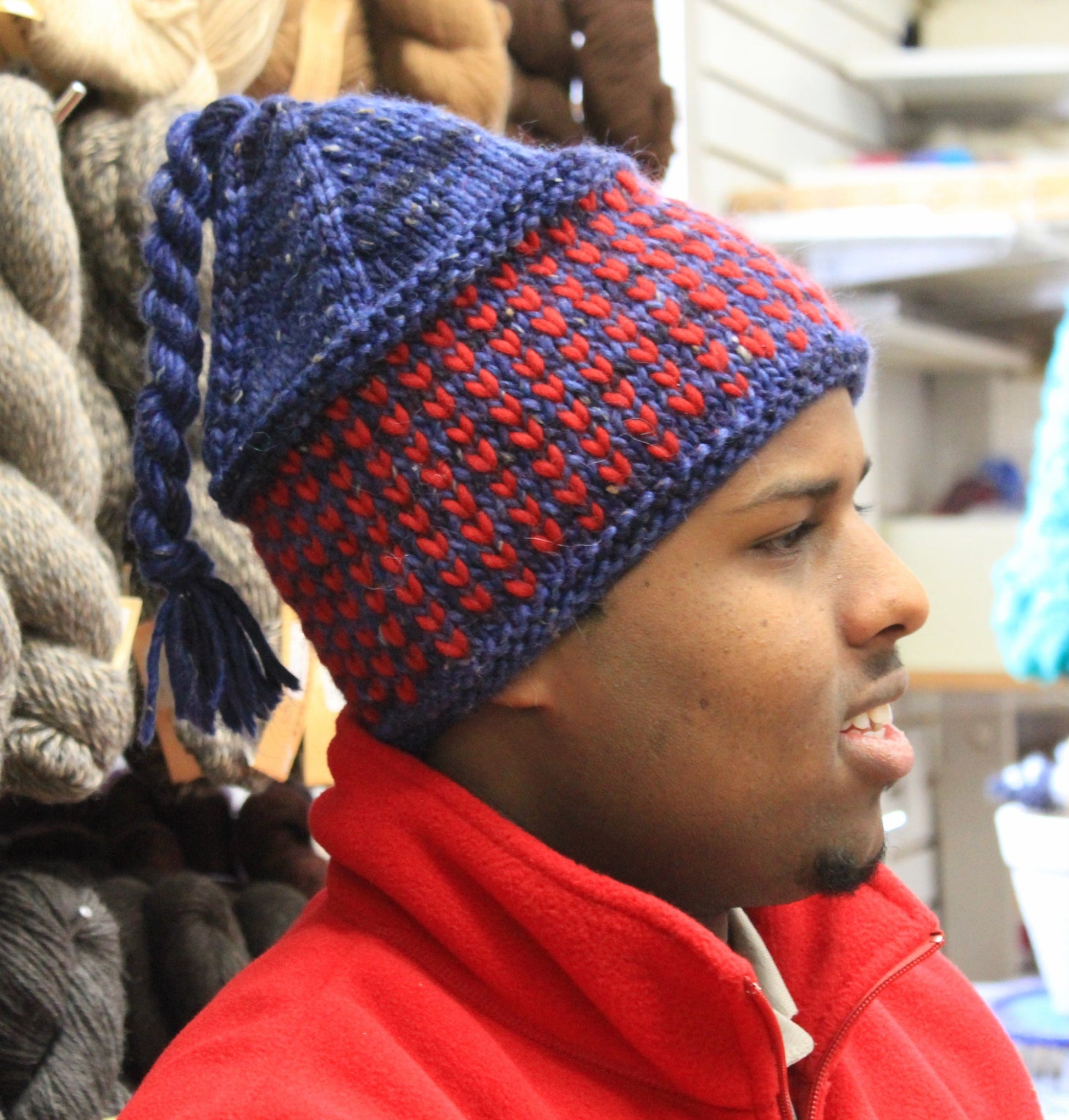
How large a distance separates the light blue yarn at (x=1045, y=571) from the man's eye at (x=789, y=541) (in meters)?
0.85

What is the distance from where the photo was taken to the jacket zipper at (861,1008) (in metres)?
0.79

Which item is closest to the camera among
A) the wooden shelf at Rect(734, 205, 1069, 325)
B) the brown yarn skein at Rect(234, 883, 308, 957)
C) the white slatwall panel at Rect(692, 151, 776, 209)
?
the brown yarn skein at Rect(234, 883, 308, 957)

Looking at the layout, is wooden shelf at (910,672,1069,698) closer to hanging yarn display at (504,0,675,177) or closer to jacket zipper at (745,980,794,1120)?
hanging yarn display at (504,0,675,177)

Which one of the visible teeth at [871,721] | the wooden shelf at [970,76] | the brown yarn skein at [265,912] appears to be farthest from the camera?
the wooden shelf at [970,76]

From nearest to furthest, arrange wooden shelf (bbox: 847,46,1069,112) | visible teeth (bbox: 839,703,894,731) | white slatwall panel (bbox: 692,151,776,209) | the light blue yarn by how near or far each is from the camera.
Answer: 1. visible teeth (bbox: 839,703,894,731)
2. the light blue yarn
3. white slatwall panel (bbox: 692,151,776,209)
4. wooden shelf (bbox: 847,46,1069,112)

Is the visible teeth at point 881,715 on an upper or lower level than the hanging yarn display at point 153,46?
lower

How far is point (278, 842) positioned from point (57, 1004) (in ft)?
1.07

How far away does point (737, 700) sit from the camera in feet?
2.41

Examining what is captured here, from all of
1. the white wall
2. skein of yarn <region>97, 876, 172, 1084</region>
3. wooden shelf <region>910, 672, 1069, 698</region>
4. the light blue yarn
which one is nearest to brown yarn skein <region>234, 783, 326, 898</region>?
skein of yarn <region>97, 876, 172, 1084</region>

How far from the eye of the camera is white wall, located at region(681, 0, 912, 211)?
7.02 feet

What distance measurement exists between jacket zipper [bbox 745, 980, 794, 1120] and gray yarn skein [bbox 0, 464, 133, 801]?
14.8 inches

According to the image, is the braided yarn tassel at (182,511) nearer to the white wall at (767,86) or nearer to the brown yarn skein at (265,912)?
the brown yarn skein at (265,912)

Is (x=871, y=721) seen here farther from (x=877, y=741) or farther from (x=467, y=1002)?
(x=467, y=1002)

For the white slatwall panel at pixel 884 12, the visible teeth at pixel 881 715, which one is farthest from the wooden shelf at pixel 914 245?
the visible teeth at pixel 881 715
